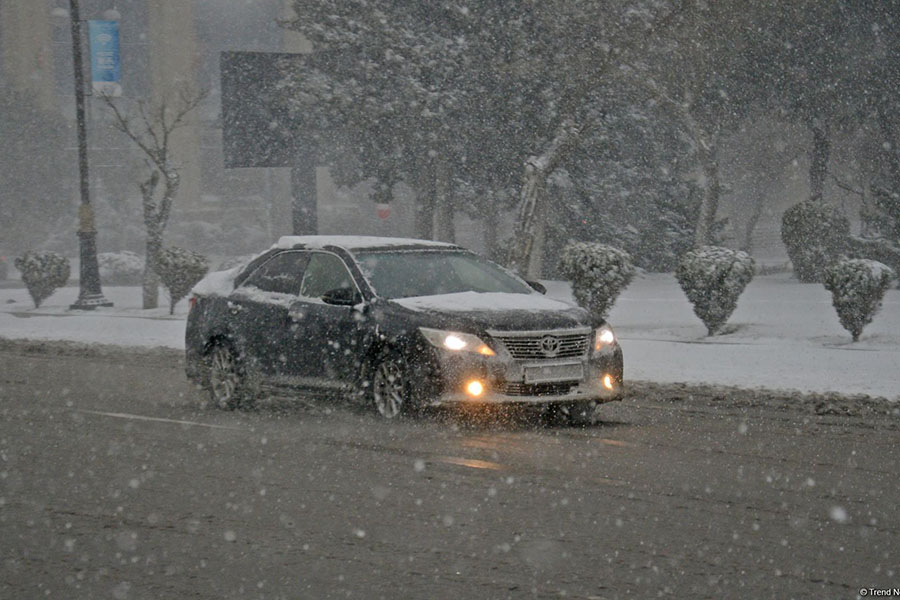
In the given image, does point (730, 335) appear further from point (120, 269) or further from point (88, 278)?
point (120, 269)

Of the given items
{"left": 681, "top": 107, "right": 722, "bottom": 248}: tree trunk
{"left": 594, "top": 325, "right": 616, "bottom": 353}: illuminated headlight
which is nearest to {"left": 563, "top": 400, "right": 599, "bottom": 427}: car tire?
{"left": 594, "top": 325, "right": 616, "bottom": 353}: illuminated headlight

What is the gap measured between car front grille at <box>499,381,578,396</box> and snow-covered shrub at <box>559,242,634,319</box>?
942 cm

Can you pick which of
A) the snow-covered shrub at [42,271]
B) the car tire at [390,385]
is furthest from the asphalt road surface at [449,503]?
the snow-covered shrub at [42,271]

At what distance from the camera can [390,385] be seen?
1068 cm

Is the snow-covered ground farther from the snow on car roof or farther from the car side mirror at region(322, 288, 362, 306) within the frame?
the car side mirror at region(322, 288, 362, 306)

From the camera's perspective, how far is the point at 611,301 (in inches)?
793

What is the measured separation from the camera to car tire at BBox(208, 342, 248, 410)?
481 inches

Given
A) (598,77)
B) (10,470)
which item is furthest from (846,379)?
(598,77)

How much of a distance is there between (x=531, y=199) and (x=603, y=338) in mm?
11667

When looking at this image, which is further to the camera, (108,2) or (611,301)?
(108,2)

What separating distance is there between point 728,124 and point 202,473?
2981 cm

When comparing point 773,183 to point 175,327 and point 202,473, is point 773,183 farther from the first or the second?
point 202,473

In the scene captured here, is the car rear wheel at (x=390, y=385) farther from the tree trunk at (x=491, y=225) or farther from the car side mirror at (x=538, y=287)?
the tree trunk at (x=491, y=225)

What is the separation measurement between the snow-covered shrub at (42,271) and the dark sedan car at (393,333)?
1763cm
